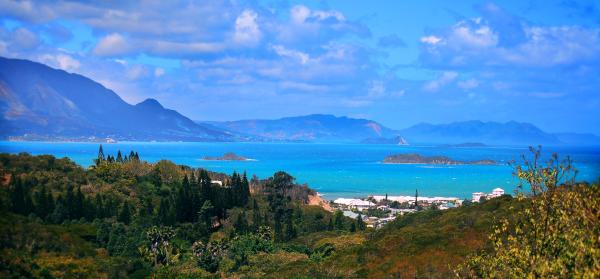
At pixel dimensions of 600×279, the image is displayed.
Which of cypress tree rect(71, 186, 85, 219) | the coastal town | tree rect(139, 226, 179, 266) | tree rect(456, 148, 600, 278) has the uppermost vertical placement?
tree rect(456, 148, 600, 278)

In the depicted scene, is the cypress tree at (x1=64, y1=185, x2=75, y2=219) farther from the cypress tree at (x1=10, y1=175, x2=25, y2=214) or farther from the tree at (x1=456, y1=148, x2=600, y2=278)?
the tree at (x1=456, y1=148, x2=600, y2=278)

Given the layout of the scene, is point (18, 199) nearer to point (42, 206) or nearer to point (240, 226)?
point (42, 206)

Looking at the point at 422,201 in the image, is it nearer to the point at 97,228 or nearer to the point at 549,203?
the point at 97,228

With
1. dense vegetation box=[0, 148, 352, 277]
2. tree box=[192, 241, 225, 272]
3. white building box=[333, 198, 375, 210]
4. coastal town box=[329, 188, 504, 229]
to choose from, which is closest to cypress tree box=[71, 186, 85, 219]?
dense vegetation box=[0, 148, 352, 277]

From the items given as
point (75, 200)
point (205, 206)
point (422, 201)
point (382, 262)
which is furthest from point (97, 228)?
point (422, 201)

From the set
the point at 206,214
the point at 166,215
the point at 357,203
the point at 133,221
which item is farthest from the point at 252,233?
the point at 357,203

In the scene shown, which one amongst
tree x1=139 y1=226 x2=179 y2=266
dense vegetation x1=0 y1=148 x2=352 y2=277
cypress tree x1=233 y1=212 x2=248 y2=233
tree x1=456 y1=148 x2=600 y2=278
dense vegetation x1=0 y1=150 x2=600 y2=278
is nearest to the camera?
tree x1=456 y1=148 x2=600 y2=278

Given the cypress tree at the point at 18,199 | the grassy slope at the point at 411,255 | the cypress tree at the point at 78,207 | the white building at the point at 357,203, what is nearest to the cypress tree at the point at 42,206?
the cypress tree at the point at 18,199
